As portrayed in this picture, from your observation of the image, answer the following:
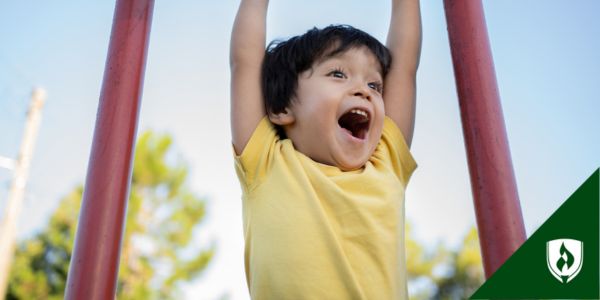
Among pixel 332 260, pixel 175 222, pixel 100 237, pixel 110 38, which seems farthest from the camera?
pixel 175 222

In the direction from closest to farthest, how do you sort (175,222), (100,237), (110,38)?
(100,237), (110,38), (175,222)

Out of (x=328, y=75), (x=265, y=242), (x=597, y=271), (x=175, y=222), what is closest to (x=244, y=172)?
(x=265, y=242)

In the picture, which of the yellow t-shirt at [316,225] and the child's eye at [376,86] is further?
the child's eye at [376,86]

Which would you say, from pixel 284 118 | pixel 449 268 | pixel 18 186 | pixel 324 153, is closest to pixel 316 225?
pixel 324 153

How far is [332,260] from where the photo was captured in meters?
0.98

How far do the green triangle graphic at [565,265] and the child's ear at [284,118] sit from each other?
57cm

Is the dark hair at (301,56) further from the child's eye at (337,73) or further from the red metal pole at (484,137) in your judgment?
the red metal pole at (484,137)

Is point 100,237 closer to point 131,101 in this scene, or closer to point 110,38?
point 131,101

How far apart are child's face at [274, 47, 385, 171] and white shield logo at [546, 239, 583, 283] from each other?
18.1 inches

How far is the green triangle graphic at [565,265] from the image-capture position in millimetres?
751

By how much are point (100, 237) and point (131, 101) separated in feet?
1.06

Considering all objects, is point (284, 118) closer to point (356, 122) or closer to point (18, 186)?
point (356, 122)

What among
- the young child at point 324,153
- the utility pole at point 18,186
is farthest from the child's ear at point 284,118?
the utility pole at point 18,186

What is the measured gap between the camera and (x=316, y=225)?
39.8 inches
